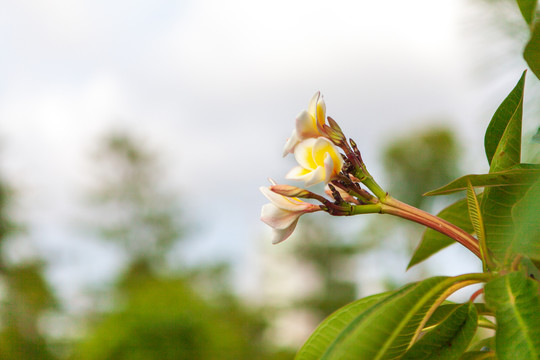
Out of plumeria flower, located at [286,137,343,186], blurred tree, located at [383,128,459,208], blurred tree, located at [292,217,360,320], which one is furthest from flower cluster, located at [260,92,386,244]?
blurred tree, located at [292,217,360,320]

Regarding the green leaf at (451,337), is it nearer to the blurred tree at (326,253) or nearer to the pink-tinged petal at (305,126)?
the pink-tinged petal at (305,126)

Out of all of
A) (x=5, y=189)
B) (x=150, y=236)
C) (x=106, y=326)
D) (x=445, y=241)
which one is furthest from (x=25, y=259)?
(x=445, y=241)

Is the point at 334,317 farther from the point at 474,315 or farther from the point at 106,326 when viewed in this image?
the point at 106,326

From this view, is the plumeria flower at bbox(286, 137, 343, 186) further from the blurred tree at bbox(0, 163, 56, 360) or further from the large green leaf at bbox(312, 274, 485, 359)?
the blurred tree at bbox(0, 163, 56, 360)

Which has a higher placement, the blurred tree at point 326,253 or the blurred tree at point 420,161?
the blurred tree at point 420,161

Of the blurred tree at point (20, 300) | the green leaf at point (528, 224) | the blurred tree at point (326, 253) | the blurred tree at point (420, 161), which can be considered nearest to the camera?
the green leaf at point (528, 224)

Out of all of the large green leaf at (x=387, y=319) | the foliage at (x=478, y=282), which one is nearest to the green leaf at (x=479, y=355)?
the foliage at (x=478, y=282)

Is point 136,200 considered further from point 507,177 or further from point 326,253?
point 507,177
